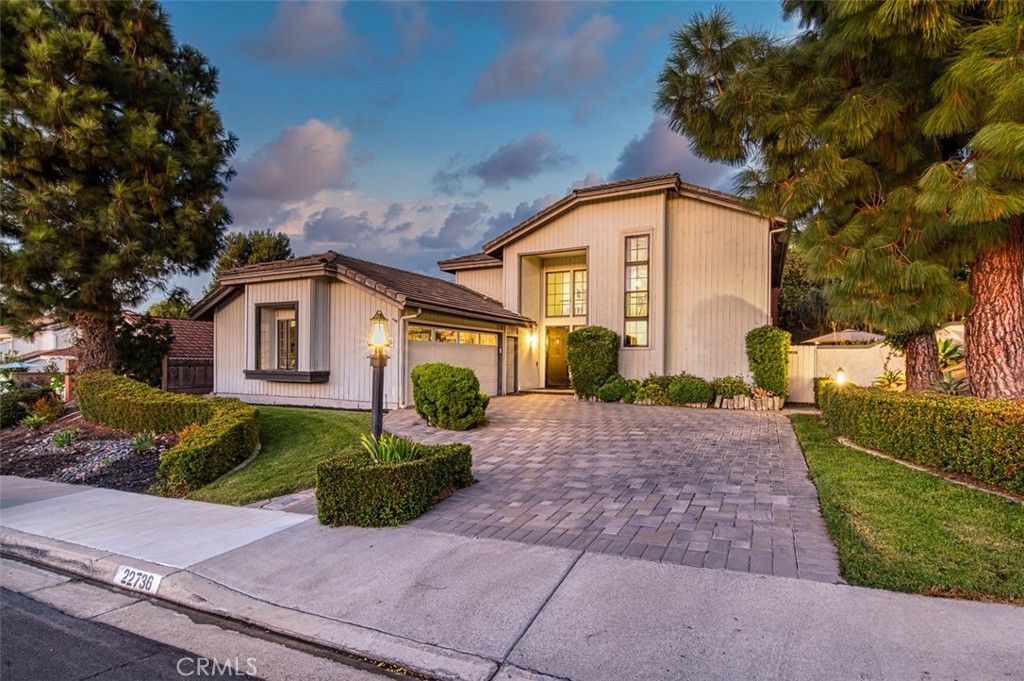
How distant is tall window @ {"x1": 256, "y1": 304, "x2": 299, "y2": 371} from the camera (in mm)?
14594

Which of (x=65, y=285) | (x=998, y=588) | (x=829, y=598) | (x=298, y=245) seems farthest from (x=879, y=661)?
(x=298, y=245)

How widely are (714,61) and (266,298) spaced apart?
12.4 meters

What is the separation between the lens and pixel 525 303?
17.9 meters

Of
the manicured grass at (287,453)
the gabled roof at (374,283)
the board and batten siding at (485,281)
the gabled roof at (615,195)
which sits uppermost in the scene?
the gabled roof at (615,195)

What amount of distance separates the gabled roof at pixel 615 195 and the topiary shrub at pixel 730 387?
4.71 meters

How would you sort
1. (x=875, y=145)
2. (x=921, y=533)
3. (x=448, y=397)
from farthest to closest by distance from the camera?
(x=448, y=397) < (x=875, y=145) < (x=921, y=533)

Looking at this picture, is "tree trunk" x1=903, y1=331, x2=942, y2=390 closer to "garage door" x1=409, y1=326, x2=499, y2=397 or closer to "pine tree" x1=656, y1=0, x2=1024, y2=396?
"pine tree" x1=656, y1=0, x2=1024, y2=396

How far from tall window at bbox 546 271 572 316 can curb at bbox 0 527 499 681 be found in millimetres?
15031

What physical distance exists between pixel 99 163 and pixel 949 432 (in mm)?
16324

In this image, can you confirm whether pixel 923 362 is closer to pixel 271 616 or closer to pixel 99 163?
pixel 271 616

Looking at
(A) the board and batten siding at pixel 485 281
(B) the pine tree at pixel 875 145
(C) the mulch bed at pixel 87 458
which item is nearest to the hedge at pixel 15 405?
(C) the mulch bed at pixel 87 458

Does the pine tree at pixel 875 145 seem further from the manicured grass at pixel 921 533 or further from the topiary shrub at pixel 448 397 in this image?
the topiary shrub at pixel 448 397

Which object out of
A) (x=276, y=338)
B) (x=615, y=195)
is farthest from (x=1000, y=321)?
(x=276, y=338)

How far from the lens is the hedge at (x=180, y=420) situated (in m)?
6.80
